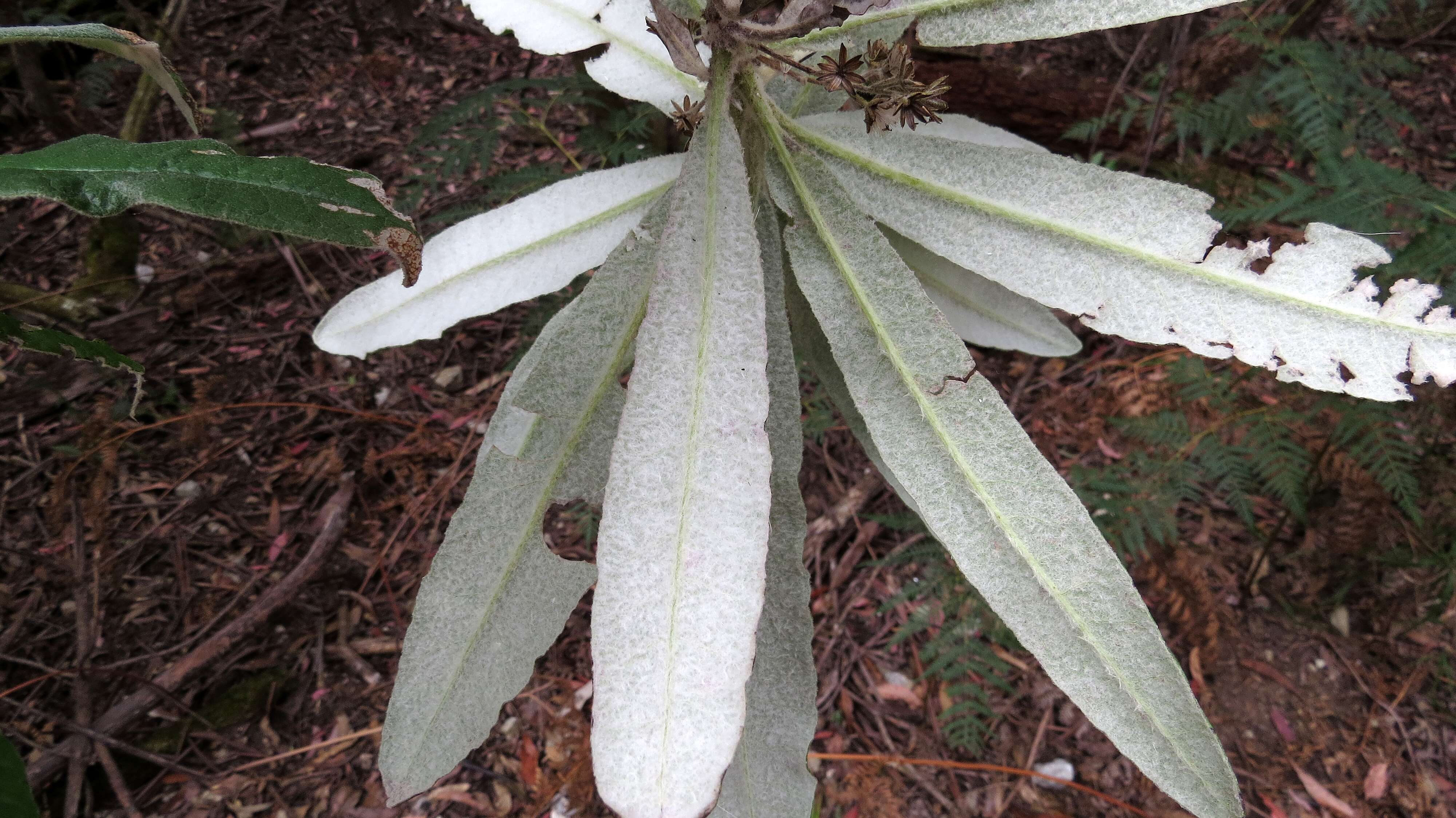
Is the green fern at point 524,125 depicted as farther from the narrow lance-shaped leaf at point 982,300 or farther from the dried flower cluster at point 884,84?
the dried flower cluster at point 884,84

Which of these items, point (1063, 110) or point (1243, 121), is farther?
point (1063, 110)

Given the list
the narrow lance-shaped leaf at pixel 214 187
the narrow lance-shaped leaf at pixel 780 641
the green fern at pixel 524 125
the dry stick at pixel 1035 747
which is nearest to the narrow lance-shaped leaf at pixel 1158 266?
the narrow lance-shaped leaf at pixel 780 641

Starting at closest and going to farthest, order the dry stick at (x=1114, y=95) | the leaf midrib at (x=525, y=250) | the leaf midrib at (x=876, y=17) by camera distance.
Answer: the leaf midrib at (x=876, y=17) < the leaf midrib at (x=525, y=250) < the dry stick at (x=1114, y=95)

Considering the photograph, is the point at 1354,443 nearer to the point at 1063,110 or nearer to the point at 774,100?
the point at 1063,110

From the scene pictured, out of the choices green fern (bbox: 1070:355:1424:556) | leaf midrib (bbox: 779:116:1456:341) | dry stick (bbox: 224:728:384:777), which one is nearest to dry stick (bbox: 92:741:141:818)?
dry stick (bbox: 224:728:384:777)

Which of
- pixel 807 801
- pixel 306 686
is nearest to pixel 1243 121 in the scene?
pixel 807 801

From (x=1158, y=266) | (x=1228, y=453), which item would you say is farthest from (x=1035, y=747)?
(x=1158, y=266)
